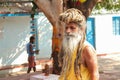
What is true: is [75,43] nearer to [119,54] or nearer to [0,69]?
[0,69]

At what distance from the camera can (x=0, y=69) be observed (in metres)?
13.7

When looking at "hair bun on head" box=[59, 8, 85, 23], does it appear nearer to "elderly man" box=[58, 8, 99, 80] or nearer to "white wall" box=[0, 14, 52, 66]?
"elderly man" box=[58, 8, 99, 80]

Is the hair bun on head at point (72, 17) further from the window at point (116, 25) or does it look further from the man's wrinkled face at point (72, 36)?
the window at point (116, 25)

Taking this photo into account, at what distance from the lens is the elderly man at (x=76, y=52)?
11.5 ft

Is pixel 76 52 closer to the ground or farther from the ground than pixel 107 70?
farther from the ground

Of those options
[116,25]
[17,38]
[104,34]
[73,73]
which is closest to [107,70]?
[17,38]

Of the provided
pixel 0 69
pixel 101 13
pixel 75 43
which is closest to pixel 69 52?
pixel 75 43

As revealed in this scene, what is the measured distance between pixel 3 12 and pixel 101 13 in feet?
19.8

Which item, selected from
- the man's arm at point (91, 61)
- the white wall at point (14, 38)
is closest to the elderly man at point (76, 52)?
the man's arm at point (91, 61)

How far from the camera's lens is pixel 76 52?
358 cm

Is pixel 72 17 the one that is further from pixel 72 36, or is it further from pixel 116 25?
pixel 116 25

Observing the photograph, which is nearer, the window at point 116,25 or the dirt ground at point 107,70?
the dirt ground at point 107,70

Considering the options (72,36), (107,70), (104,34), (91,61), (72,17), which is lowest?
(107,70)

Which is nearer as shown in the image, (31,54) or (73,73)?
(73,73)
